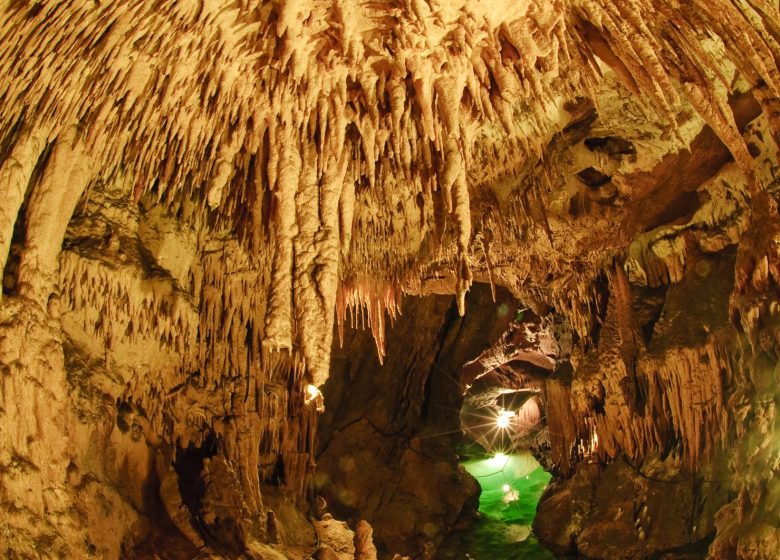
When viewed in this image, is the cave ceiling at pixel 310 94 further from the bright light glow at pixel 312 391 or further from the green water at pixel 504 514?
the green water at pixel 504 514

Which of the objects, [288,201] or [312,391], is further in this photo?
[288,201]

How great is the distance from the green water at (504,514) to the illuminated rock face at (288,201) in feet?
11.8

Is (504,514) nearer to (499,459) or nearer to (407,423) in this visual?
(407,423)

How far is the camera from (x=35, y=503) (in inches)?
127

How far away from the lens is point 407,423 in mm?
12344

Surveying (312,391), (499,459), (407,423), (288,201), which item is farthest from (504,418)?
(288,201)

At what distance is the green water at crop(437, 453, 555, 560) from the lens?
9.87m

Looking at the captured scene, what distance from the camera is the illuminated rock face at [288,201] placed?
356 cm

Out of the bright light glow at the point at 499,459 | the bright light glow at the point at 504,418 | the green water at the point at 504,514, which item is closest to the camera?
the green water at the point at 504,514

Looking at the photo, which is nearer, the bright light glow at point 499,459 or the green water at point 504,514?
the green water at point 504,514

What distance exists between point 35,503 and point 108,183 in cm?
275

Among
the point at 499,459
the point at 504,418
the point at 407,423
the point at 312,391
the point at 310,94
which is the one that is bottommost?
the point at 499,459

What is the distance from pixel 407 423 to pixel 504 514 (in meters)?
2.82

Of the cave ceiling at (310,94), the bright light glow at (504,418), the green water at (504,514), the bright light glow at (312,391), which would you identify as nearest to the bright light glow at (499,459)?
the green water at (504,514)
